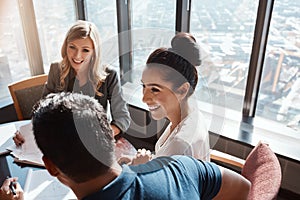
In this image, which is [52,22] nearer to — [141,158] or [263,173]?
[141,158]

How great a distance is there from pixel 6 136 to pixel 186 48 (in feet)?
3.40

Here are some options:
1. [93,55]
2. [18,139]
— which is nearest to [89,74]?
[93,55]

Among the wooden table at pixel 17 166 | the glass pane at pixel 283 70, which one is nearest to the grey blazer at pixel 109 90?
the wooden table at pixel 17 166

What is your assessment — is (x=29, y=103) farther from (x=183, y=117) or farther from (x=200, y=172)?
(x=200, y=172)

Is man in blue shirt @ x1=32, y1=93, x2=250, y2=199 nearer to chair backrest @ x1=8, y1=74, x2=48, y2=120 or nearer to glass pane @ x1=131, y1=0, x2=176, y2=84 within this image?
glass pane @ x1=131, y1=0, x2=176, y2=84

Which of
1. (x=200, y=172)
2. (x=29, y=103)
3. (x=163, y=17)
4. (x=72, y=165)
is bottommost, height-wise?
(x=29, y=103)

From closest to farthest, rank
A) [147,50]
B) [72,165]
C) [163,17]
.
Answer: [72,165] < [147,50] < [163,17]

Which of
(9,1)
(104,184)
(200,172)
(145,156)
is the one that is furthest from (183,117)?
(9,1)

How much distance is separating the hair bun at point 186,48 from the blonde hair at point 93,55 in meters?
0.61

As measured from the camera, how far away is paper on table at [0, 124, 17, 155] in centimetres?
136

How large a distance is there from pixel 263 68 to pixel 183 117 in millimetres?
951

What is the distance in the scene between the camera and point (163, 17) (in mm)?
2021

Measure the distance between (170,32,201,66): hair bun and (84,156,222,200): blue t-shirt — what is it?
1.21 feet

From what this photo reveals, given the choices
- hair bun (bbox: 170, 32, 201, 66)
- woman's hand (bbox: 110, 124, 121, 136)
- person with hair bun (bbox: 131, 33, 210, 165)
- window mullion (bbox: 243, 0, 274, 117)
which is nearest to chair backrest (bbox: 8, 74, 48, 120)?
woman's hand (bbox: 110, 124, 121, 136)
